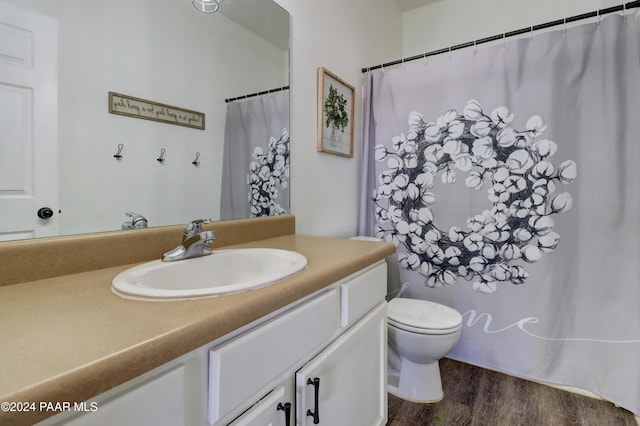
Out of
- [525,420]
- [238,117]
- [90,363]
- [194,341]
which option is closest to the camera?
[90,363]

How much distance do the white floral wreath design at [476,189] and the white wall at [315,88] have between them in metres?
0.28

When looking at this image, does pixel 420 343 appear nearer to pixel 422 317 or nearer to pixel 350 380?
pixel 422 317

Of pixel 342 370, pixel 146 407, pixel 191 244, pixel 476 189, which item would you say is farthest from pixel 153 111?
pixel 476 189

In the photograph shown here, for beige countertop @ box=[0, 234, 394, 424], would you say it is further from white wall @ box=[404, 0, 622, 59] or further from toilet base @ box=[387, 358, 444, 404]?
white wall @ box=[404, 0, 622, 59]

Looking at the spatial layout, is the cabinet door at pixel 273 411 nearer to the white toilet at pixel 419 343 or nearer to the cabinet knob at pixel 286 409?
the cabinet knob at pixel 286 409

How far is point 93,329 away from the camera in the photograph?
0.48 m

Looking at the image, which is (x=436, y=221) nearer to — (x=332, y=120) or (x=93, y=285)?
(x=332, y=120)

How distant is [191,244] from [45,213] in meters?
0.36

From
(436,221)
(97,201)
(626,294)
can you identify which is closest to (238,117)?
(97,201)

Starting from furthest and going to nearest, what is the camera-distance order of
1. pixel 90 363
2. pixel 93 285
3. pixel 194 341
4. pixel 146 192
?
pixel 146 192 < pixel 93 285 < pixel 194 341 < pixel 90 363

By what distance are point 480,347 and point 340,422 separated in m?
1.31

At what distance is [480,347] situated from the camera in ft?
6.17

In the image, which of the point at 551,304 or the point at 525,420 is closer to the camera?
the point at 525,420

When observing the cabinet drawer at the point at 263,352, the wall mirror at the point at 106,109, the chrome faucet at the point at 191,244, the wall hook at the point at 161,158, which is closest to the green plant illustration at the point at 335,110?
the wall mirror at the point at 106,109
